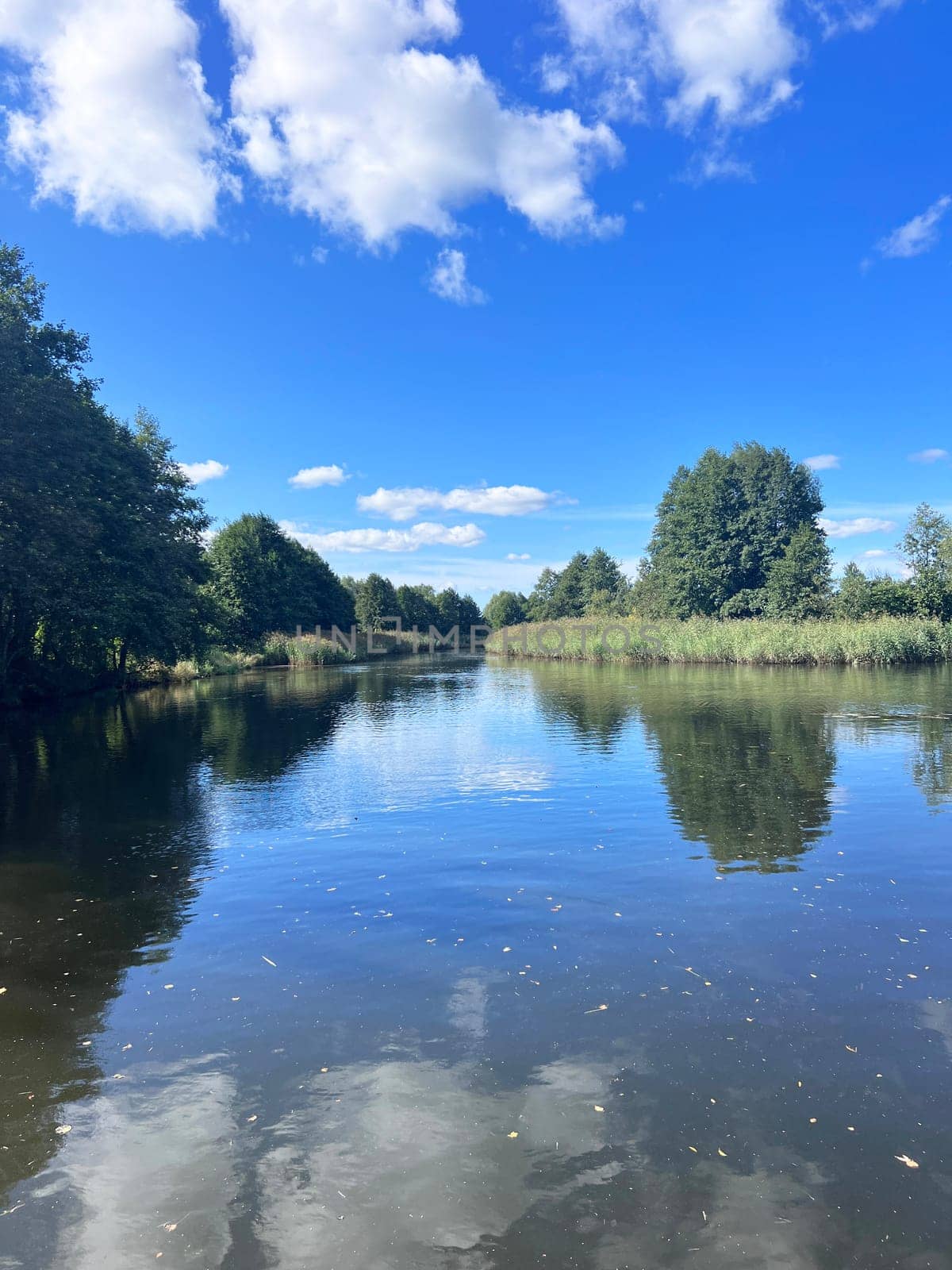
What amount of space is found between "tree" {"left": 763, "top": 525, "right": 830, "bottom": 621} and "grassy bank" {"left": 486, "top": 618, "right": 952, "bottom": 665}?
188 inches

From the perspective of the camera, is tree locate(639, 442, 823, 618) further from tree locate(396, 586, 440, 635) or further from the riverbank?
tree locate(396, 586, 440, 635)

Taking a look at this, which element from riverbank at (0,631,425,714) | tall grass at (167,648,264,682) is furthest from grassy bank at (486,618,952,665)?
tall grass at (167,648,264,682)

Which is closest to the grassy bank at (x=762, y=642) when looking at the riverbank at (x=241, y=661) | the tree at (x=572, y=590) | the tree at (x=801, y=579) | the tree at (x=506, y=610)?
the tree at (x=801, y=579)

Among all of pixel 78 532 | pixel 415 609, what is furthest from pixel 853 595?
pixel 415 609

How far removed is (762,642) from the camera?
1658 inches

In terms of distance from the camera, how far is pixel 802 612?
52.8 metres

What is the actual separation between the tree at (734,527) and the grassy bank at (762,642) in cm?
1091

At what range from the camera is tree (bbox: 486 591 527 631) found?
458ft

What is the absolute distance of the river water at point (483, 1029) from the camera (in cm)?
346

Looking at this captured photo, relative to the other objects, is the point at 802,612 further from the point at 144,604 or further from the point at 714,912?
the point at 714,912

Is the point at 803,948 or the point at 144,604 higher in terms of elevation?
the point at 144,604

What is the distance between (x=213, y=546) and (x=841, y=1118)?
72.7 m

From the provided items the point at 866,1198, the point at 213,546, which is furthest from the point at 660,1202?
the point at 213,546

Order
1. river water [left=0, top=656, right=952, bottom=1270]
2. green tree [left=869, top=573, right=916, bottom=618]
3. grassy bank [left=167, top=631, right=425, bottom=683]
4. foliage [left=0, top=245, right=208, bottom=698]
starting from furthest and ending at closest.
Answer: green tree [left=869, top=573, right=916, bottom=618], grassy bank [left=167, top=631, right=425, bottom=683], foliage [left=0, top=245, right=208, bottom=698], river water [left=0, top=656, right=952, bottom=1270]
